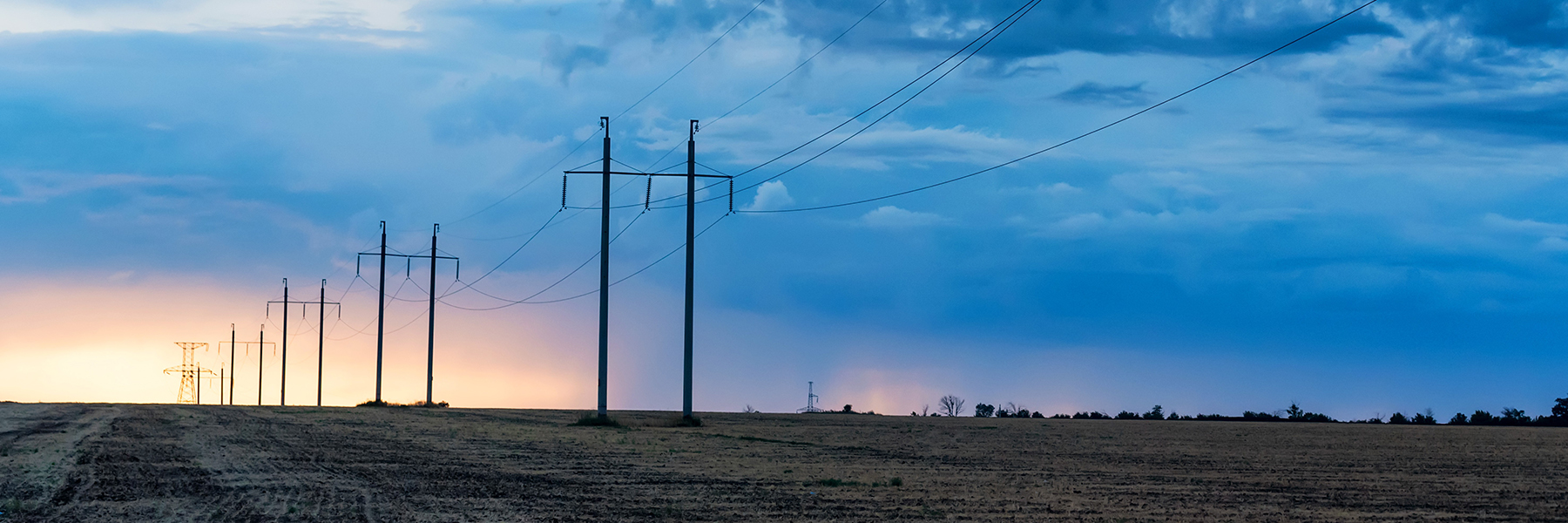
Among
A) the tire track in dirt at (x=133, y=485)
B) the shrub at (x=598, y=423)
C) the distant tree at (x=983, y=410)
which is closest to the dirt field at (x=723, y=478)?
the tire track in dirt at (x=133, y=485)

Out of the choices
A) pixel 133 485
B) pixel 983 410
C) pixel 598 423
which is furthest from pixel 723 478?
pixel 983 410

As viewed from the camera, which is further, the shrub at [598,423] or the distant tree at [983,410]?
the distant tree at [983,410]

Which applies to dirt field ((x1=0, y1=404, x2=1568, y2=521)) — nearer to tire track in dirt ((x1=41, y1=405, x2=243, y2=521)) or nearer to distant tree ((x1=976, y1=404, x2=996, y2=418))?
tire track in dirt ((x1=41, y1=405, x2=243, y2=521))

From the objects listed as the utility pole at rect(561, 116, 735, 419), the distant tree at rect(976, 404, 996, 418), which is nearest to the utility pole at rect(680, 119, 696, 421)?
the utility pole at rect(561, 116, 735, 419)

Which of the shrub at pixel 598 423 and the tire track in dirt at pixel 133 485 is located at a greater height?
the shrub at pixel 598 423

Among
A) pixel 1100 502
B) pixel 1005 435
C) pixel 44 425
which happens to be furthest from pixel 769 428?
pixel 1100 502

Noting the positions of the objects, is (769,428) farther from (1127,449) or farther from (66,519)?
(66,519)

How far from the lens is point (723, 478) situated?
76.7 feet

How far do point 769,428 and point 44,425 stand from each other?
961 inches

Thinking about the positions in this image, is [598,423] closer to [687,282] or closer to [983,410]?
[687,282]

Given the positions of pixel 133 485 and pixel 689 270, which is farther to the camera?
pixel 689 270

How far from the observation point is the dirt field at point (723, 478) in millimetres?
17547

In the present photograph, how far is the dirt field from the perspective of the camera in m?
17.5

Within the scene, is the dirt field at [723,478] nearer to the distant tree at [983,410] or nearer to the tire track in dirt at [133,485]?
the tire track in dirt at [133,485]
